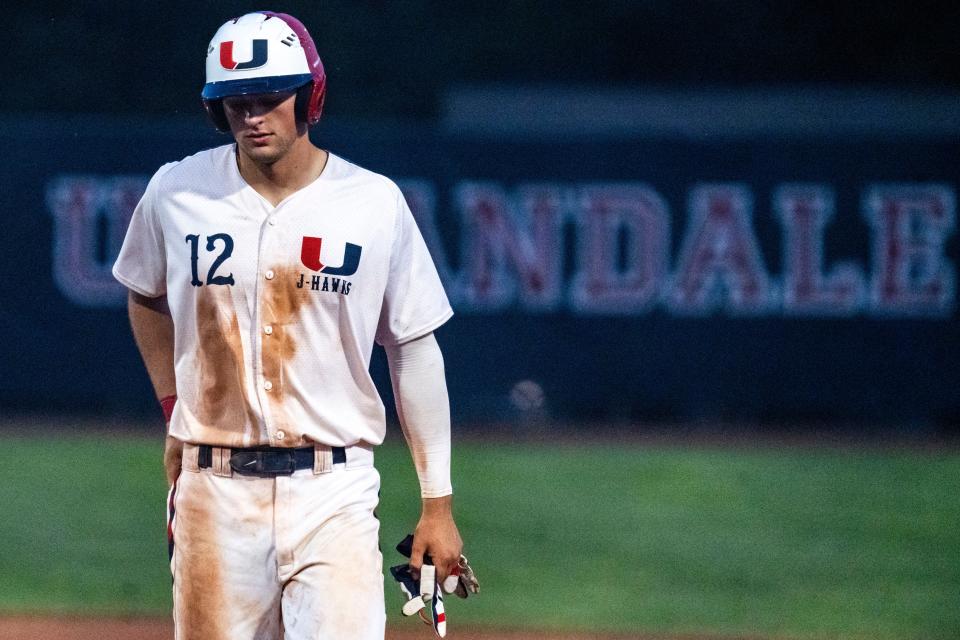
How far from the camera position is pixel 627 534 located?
33.8 ft

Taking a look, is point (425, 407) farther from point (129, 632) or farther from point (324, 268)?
point (129, 632)

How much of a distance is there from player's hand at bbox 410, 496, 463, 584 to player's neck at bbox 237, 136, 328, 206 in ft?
2.95

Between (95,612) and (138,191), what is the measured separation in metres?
7.61

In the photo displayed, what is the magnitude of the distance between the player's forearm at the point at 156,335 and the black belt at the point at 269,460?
1.30 feet

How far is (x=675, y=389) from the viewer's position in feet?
49.0

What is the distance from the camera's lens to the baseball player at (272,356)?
4.08 meters

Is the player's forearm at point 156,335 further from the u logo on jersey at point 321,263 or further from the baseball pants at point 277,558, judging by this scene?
the u logo on jersey at point 321,263

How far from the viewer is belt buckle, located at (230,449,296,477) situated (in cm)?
411

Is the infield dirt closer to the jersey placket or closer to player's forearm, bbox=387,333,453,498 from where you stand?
player's forearm, bbox=387,333,453,498

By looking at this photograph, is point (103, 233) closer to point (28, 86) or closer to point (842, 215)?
point (842, 215)

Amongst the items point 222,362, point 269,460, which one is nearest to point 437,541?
point 269,460

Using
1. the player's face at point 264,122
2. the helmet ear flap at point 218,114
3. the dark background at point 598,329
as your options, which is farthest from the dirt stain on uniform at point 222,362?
the dark background at point 598,329

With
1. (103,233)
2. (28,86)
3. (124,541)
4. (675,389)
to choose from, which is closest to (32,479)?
(124,541)

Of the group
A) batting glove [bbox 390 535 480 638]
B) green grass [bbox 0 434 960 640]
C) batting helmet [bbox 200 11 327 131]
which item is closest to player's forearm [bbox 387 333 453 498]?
batting glove [bbox 390 535 480 638]
